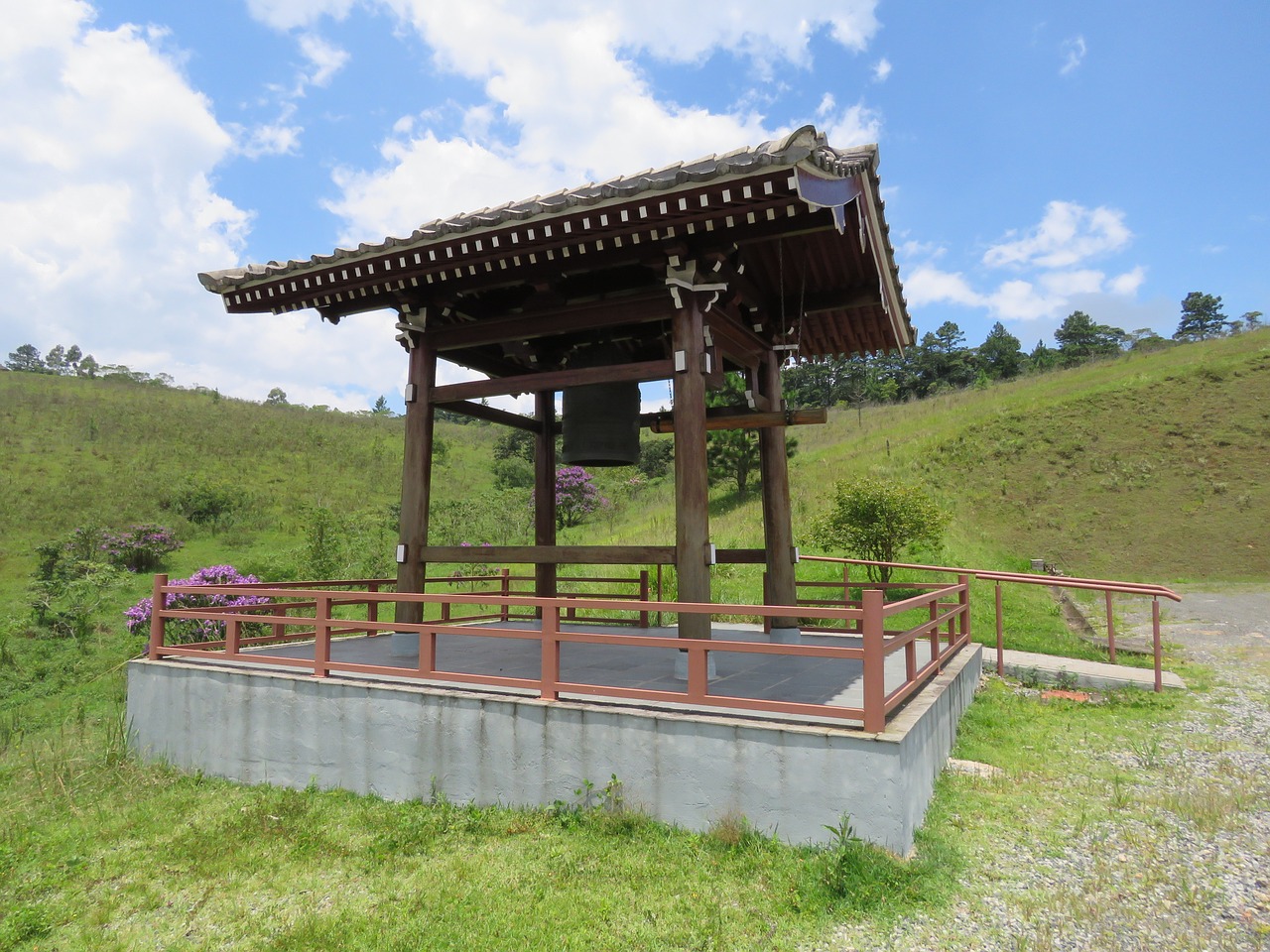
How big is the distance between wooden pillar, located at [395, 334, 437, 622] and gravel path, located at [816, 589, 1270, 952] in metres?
5.26

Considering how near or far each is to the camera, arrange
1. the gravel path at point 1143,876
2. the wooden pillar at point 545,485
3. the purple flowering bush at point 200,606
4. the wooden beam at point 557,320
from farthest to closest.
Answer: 1. the purple flowering bush at point 200,606
2. the wooden pillar at point 545,485
3. the wooden beam at point 557,320
4. the gravel path at point 1143,876

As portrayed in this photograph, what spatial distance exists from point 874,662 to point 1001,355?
→ 66215 millimetres

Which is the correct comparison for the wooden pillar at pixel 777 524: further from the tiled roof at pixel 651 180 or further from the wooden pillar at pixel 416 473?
the wooden pillar at pixel 416 473

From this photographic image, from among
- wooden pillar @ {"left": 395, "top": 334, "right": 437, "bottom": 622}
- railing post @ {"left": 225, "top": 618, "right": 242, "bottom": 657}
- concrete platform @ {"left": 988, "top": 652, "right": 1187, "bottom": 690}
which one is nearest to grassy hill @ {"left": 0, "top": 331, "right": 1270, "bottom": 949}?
concrete platform @ {"left": 988, "top": 652, "right": 1187, "bottom": 690}

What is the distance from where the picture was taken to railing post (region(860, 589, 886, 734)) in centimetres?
470

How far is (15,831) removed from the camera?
20.5 ft

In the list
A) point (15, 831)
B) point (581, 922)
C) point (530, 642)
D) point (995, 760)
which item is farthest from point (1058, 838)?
point (15, 831)

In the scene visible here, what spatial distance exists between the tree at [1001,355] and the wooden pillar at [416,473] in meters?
60.6

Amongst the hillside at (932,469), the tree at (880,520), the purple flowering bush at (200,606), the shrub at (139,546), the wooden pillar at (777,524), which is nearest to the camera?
the wooden pillar at (777,524)

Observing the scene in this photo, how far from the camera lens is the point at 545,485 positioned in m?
9.74

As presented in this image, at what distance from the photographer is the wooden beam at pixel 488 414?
26.8 feet

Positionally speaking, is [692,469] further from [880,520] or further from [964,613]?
[880,520]

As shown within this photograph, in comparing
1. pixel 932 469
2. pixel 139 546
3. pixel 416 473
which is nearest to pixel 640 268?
pixel 416 473

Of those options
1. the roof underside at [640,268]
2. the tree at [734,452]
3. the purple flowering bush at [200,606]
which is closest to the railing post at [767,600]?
the roof underside at [640,268]
